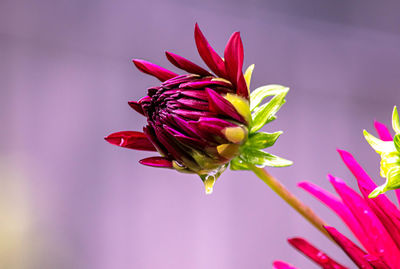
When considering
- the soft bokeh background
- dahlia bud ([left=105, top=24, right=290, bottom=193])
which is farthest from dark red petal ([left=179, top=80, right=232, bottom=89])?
the soft bokeh background

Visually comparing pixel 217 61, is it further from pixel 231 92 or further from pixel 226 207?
pixel 226 207

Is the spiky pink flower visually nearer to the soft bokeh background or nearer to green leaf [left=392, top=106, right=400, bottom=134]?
green leaf [left=392, top=106, right=400, bottom=134]

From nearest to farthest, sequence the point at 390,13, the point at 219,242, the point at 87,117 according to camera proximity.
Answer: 1. the point at 87,117
2. the point at 219,242
3. the point at 390,13

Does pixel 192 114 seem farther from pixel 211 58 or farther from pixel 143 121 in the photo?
pixel 143 121

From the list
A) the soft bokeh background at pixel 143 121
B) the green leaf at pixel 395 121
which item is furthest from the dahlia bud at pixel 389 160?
the soft bokeh background at pixel 143 121

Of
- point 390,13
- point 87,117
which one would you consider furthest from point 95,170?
point 390,13

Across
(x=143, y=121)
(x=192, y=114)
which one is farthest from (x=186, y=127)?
(x=143, y=121)
